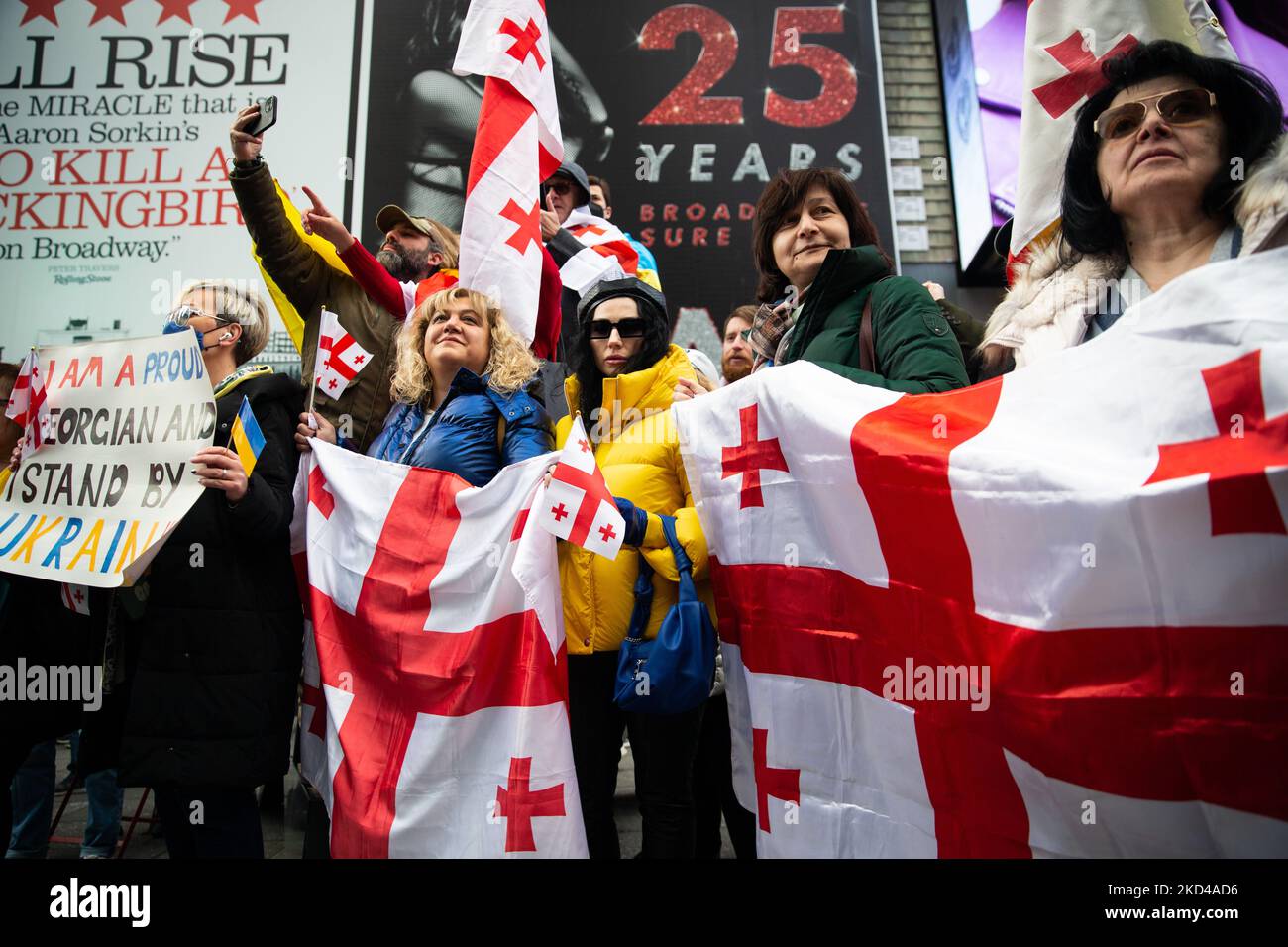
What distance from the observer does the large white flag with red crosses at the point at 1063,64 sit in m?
2.28

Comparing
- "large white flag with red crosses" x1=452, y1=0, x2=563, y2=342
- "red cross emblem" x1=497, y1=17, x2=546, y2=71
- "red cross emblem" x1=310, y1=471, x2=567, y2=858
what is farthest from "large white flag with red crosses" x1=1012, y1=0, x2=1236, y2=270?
"red cross emblem" x1=497, y1=17, x2=546, y2=71

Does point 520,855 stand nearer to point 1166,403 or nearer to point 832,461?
point 832,461

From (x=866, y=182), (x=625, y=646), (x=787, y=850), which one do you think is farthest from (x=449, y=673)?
(x=866, y=182)

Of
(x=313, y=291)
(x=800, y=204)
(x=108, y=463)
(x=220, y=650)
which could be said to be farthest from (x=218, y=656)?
(x=800, y=204)

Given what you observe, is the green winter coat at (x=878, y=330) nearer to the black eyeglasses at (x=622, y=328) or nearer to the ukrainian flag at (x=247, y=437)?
the black eyeglasses at (x=622, y=328)

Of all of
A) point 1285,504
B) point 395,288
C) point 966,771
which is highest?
point 395,288

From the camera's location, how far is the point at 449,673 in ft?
7.06

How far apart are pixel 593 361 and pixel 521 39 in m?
1.62

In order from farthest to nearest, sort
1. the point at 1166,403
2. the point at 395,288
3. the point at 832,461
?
the point at 395,288 → the point at 832,461 → the point at 1166,403

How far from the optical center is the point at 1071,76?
232 centimetres

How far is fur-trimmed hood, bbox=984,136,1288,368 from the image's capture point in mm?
1445

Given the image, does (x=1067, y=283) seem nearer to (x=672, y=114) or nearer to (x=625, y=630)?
(x=625, y=630)

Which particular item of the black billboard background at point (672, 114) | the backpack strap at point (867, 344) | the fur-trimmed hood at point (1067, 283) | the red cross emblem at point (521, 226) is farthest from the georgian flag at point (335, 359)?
the black billboard background at point (672, 114)
